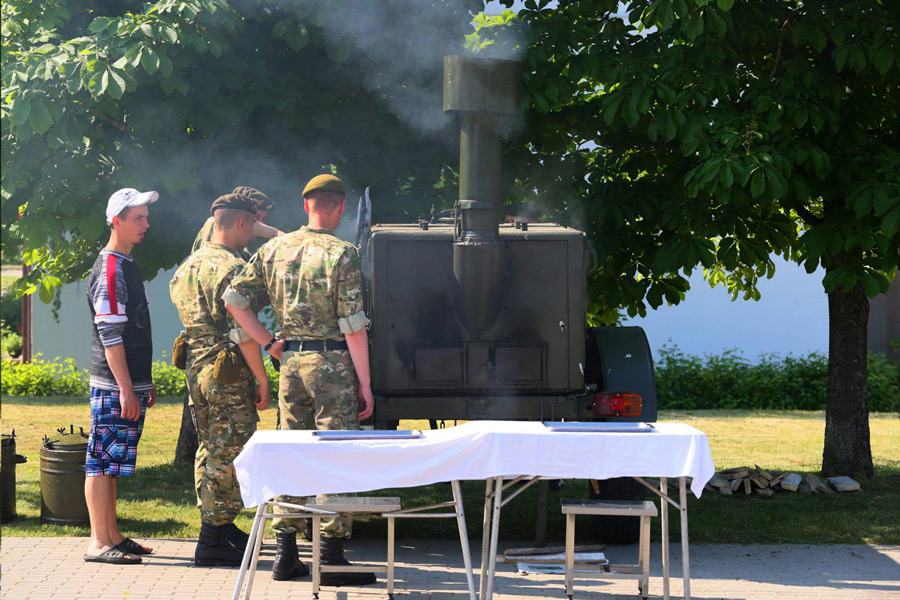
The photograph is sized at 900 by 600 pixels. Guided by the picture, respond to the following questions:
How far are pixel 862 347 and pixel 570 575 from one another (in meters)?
4.96

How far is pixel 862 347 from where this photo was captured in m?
9.66

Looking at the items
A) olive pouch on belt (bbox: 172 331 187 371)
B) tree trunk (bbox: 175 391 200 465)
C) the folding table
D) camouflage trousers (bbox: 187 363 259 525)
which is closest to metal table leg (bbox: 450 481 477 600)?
the folding table

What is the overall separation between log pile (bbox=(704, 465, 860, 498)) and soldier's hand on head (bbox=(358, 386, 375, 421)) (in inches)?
156

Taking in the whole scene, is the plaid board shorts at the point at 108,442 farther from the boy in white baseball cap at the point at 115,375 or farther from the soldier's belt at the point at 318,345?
the soldier's belt at the point at 318,345

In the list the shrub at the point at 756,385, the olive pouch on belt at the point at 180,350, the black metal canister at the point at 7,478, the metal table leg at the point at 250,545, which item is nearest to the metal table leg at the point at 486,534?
the metal table leg at the point at 250,545

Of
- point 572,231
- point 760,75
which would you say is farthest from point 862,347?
point 572,231

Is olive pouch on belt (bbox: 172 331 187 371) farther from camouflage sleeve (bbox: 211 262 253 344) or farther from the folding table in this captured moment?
the folding table

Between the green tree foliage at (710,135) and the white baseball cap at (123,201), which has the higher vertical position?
the green tree foliage at (710,135)

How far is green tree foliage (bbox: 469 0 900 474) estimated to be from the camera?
296 inches

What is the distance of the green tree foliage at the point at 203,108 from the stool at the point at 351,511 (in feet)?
10.5

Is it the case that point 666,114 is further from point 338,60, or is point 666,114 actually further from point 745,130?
point 338,60

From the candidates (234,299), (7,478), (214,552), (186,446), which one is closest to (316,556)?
(214,552)

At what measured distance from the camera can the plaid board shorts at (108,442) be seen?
6.60m

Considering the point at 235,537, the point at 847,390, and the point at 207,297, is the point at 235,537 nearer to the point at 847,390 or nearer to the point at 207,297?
the point at 207,297
